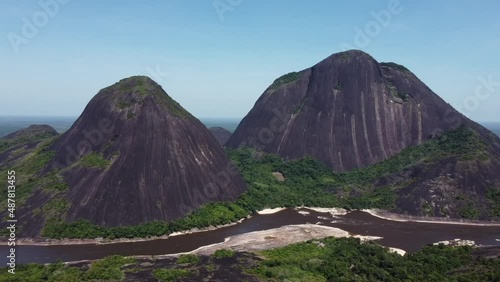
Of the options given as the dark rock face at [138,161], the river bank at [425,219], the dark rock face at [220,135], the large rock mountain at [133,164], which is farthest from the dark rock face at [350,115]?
the dark rock face at [220,135]

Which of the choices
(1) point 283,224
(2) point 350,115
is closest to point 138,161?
(1) point 283,224

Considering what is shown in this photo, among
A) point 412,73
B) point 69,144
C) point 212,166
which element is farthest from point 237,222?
point 412,73

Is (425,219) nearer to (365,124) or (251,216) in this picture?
(251,216)

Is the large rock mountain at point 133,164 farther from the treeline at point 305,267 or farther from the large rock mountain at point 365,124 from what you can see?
the large rock mountain at point 365,124

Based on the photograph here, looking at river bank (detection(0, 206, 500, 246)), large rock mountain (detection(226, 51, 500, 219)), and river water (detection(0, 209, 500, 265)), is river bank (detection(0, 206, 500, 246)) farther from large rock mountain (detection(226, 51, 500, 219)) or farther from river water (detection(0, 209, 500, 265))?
large rock mountain (detection(226, 51, 500, 219))

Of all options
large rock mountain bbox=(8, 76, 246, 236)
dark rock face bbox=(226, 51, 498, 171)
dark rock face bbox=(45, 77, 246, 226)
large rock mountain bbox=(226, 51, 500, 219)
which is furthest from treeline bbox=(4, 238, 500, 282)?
dark rock face bbox=(226, 51, 498, 171)

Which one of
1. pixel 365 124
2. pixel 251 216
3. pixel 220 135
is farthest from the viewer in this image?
pixel 220 135

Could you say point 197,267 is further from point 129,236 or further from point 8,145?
point 8,145
